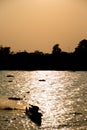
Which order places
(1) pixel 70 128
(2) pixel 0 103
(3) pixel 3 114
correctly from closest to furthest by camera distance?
(1) pixel 70 128 → (3) pixel 3 114 → (2) pixel 0 103

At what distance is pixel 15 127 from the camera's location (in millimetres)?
70750

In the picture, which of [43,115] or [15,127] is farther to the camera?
[43,115]

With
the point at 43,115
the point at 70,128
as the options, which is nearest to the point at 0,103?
the point at 43,115

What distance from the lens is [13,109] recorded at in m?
88.4

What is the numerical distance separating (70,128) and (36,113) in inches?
438

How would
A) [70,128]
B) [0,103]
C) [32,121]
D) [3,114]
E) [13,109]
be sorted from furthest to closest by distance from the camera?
[0,103] < [13,109] < [3,114] < [32,121] < [70,128]

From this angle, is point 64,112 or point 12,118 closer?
point 12,118

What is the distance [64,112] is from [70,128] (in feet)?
70.3

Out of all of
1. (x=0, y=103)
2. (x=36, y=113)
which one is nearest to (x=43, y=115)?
(x=36, y=113)

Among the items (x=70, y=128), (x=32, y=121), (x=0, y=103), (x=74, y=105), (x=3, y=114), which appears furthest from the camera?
(x=74, y=105)

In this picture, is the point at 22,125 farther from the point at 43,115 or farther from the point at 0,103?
the point at 0,103

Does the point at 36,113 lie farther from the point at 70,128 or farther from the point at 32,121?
Result: the point at 70,128

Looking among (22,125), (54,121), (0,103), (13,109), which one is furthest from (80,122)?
(0,103)

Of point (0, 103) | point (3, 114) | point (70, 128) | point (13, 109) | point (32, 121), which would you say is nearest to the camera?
point (70, 128)
